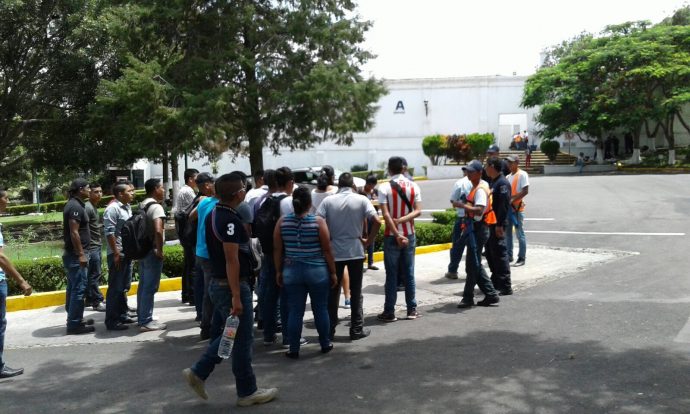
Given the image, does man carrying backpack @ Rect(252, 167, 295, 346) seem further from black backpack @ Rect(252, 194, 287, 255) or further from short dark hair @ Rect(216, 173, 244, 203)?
short dark hair @ Rect(216, 173, 244, 203)

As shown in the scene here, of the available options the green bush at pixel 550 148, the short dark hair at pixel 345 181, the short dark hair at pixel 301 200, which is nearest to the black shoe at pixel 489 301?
the short dark hair at pixel 345 181

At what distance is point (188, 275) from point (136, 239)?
54.4 inches

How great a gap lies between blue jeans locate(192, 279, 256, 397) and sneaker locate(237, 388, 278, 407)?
0.03 meters

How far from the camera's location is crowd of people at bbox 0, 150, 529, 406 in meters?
5.00

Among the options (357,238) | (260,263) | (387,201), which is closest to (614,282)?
(387,201)

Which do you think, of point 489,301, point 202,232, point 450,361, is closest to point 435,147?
point 489,301

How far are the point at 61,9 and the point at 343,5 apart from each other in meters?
9.74

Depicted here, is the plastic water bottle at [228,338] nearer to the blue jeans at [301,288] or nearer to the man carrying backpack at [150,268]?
the blue jeans at [301,288]

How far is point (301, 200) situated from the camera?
19.7ft

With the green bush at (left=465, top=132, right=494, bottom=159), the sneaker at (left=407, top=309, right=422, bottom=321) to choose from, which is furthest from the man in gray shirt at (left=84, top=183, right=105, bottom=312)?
the green bush at (left=465, top=132, right=494, bottom=159)

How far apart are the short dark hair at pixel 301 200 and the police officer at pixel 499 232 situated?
11.5 ft

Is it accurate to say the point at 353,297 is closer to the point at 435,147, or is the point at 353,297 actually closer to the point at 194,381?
the point at 194,381

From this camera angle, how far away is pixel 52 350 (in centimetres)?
710

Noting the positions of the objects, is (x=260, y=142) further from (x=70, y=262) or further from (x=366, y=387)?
(x=366, y=387)
